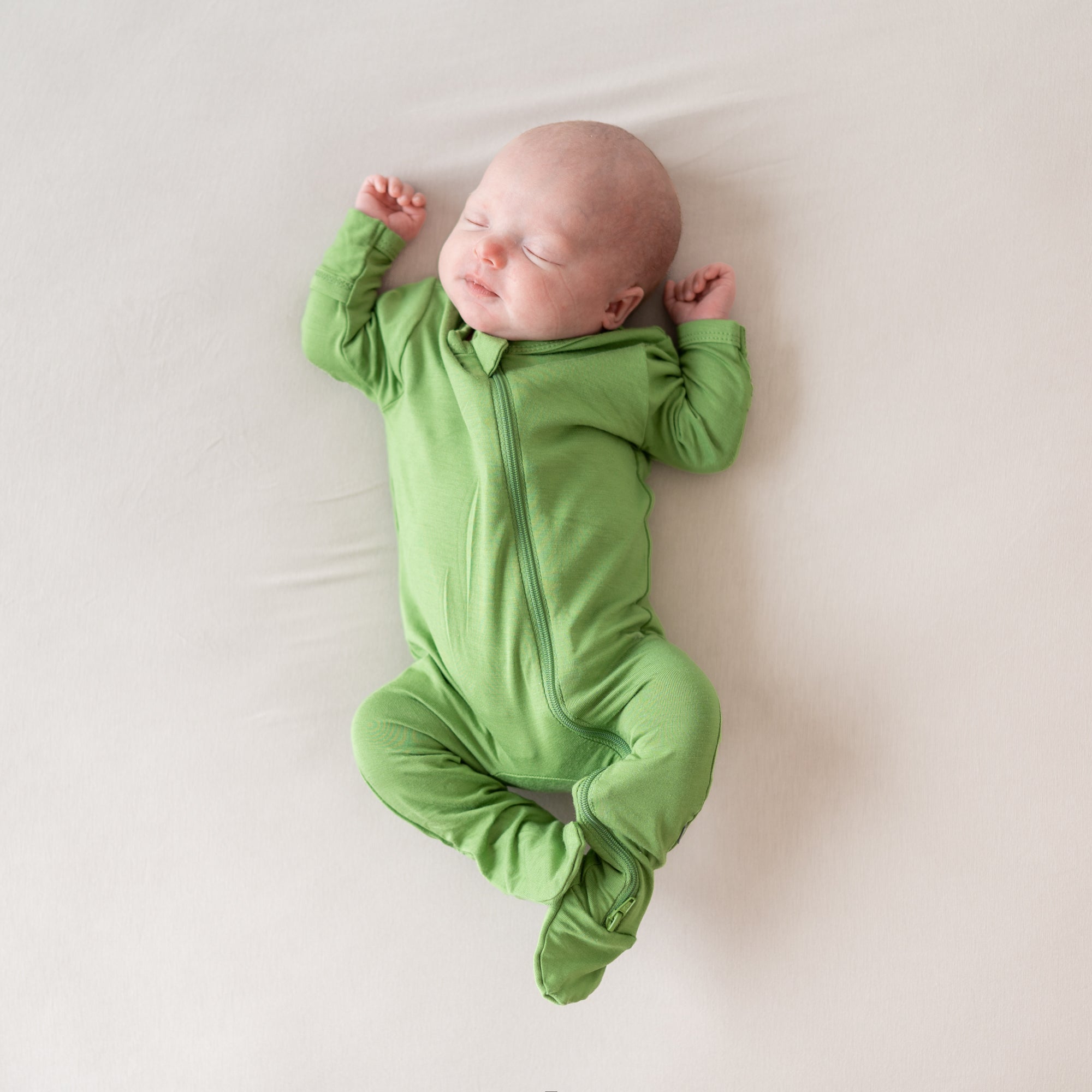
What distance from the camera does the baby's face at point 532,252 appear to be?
3.92 ft

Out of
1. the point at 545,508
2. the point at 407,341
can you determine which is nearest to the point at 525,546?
the point at 545,508

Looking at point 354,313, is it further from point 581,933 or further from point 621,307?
point 581,933

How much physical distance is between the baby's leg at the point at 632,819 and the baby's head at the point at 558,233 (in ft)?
1.65

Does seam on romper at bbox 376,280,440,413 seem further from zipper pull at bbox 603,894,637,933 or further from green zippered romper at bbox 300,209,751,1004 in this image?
zipper pull at bbox 603,894,637,933

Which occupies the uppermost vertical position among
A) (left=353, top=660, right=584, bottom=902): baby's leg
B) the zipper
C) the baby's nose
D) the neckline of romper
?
the baby's nose

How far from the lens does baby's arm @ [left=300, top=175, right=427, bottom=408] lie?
4.27ft

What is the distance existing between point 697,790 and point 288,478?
0.72 meters

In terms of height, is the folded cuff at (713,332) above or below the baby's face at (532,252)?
below

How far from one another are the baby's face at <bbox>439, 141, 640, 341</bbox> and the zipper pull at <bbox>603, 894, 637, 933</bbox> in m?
0.73

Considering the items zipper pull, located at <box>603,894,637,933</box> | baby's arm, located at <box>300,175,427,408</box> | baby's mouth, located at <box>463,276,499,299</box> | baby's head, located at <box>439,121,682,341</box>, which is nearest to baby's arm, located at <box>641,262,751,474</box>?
baby's head, located at <box>439,121,682,341</box>

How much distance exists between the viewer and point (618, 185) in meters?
1.21

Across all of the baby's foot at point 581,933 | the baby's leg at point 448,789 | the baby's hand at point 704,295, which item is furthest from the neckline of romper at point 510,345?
the baby's foot at point 581,933

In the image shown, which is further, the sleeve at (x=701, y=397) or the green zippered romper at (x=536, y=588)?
the sleeve at (x=701, y=397)

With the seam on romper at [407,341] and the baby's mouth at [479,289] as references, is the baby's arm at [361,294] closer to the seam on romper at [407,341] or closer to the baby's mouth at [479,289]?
the seam on romper at [407,341]
